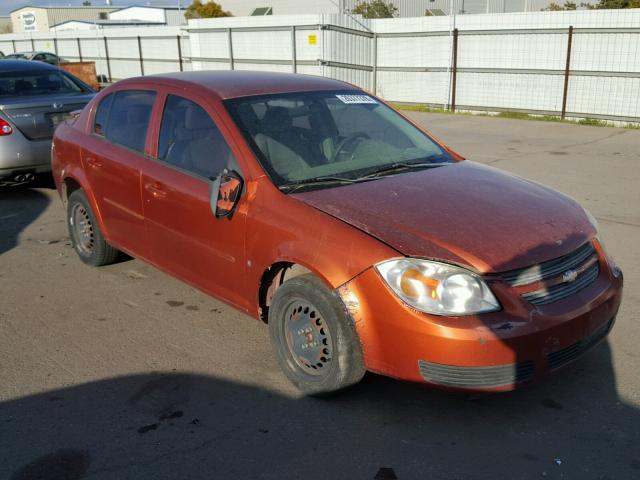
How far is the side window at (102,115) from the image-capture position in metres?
5.24

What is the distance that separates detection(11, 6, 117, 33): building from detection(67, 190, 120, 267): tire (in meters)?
81.8

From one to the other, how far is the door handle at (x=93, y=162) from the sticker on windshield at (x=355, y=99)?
6.41 ft

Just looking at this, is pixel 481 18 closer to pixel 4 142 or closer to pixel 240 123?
pixel 4 142

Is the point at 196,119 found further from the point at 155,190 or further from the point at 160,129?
the point at 155,190

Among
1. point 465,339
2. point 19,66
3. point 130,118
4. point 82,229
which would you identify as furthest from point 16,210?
point 465,339

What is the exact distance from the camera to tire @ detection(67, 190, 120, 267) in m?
5.45

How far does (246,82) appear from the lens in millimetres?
4426

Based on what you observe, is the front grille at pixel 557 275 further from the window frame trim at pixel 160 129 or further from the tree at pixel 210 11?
the tree at pixel 210 11

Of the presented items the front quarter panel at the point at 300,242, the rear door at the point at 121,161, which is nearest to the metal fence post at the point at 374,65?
the rear door at the point at 121,161

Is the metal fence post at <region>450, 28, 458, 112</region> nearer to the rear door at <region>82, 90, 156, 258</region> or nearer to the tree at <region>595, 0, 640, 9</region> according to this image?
the tree at <region>595, 0, 640, 9</region>

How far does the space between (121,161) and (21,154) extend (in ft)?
12.4

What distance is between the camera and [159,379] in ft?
12.3

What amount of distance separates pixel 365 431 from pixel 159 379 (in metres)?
1.28

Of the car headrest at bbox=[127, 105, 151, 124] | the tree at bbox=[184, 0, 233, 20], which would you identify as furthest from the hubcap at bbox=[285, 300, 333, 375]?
the tree at bbox=[184, 0, 233, 20]
